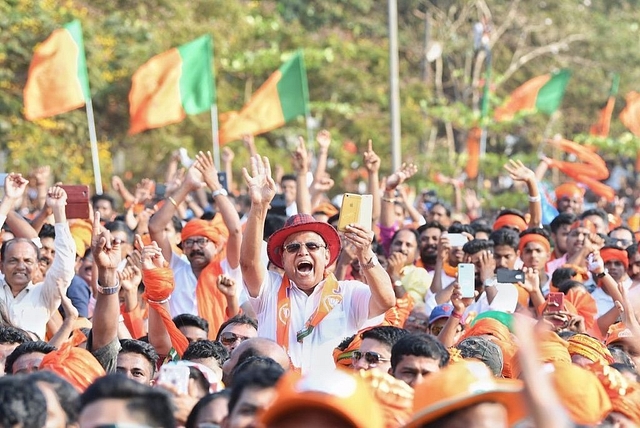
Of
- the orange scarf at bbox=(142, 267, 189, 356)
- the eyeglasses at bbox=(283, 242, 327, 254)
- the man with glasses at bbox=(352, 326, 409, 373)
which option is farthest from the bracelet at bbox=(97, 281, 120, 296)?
the man with glasses at bbox=(352, 326, 409, 373)

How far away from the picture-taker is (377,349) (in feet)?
19.4

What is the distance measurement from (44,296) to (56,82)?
286 inches

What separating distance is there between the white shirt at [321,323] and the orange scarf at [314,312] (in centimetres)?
2

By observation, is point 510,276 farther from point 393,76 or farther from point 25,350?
point 393,76

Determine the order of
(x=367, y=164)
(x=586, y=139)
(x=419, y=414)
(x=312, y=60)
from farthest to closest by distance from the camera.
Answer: (x=586, y=139) < (x=312, y=60) < (x=367, y=164) < (x=419, y=414)

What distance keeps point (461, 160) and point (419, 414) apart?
23.8 metres

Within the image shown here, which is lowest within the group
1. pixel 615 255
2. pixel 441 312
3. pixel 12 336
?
pixel 12 336

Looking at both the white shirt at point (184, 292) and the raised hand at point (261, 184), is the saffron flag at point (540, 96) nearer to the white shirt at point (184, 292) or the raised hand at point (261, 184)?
the white shirt at point (184, 292)

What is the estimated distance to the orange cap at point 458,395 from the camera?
3.81 m

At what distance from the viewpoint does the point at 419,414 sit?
383 cm

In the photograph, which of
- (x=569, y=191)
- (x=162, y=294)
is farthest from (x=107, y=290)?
(x=569, y=191)

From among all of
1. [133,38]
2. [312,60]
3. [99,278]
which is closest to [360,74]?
[312,60]

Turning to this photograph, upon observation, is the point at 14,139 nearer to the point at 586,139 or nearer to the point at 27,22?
the point at 27,22

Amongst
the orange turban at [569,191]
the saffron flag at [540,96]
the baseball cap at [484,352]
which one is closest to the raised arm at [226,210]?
the baseball cap at [484,352]
